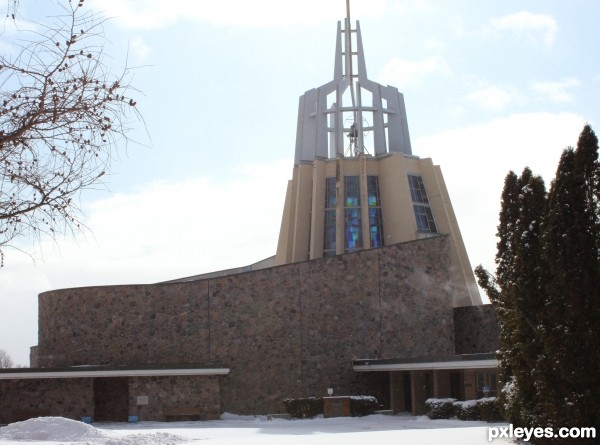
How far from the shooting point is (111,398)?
32750mm

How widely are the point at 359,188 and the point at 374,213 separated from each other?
62.3 inches

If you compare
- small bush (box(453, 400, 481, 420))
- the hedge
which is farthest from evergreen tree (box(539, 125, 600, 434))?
small bush (box(453, 400, 481, 420))

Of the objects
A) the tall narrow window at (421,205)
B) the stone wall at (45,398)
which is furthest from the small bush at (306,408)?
the tall narrow window at (421,205)

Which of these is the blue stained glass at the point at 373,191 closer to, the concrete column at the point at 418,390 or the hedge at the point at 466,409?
the concrete column at the point at 418,390

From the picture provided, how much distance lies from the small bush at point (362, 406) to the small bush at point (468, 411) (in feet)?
15.7

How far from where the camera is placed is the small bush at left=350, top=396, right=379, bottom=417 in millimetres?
30453

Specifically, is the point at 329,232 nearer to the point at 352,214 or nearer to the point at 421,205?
the point at 352,214

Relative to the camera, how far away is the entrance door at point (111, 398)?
3246cm

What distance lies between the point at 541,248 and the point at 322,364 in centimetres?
2076

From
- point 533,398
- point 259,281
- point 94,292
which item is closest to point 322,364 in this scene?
point 259,281

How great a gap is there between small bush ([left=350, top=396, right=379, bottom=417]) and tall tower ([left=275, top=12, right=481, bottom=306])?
1330 cm

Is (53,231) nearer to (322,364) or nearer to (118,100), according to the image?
(118,100)

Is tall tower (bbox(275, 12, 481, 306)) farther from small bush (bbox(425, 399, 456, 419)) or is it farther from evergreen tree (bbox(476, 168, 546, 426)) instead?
evergreen tree (bbox(476, 168, 546, 426))

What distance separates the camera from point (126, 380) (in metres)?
33.0
